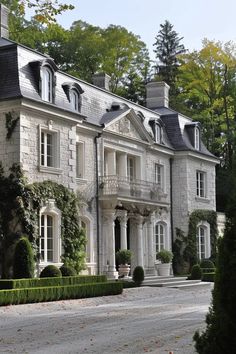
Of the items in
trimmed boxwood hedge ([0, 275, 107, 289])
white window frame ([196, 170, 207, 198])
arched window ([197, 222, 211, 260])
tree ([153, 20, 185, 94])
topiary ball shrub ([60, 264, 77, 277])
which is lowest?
trimmed boxwood hedge ([0, 275, 107, 289])

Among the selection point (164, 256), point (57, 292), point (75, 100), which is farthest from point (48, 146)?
point (164, 256)

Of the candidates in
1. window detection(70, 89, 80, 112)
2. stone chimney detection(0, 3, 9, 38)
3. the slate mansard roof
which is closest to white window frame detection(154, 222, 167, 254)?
the slate mansard roof

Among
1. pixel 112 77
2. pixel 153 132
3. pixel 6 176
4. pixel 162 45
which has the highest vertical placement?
pixel 162 45

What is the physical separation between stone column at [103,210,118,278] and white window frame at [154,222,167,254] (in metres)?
5.61

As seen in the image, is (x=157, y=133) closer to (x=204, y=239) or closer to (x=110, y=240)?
(x=204, y=239)

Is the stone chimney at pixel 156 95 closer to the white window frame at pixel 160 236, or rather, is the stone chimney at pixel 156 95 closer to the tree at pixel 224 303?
the white window frame at pixel 160 236

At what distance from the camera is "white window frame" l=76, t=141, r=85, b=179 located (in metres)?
26.0

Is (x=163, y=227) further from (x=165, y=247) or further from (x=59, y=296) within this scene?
(x=59, y=296)

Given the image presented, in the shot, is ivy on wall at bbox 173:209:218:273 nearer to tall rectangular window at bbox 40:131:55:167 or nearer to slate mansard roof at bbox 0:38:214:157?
slate mansard roof at bbox 0:38:214:157

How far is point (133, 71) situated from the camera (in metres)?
46.8

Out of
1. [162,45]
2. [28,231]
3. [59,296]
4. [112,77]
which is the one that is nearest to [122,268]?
[28,231]

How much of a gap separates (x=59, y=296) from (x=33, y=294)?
3.86 feet

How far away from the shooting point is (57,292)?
1797 cm

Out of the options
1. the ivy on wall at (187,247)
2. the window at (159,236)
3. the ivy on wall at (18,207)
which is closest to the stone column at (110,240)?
the ivy on wall at (18,207)
